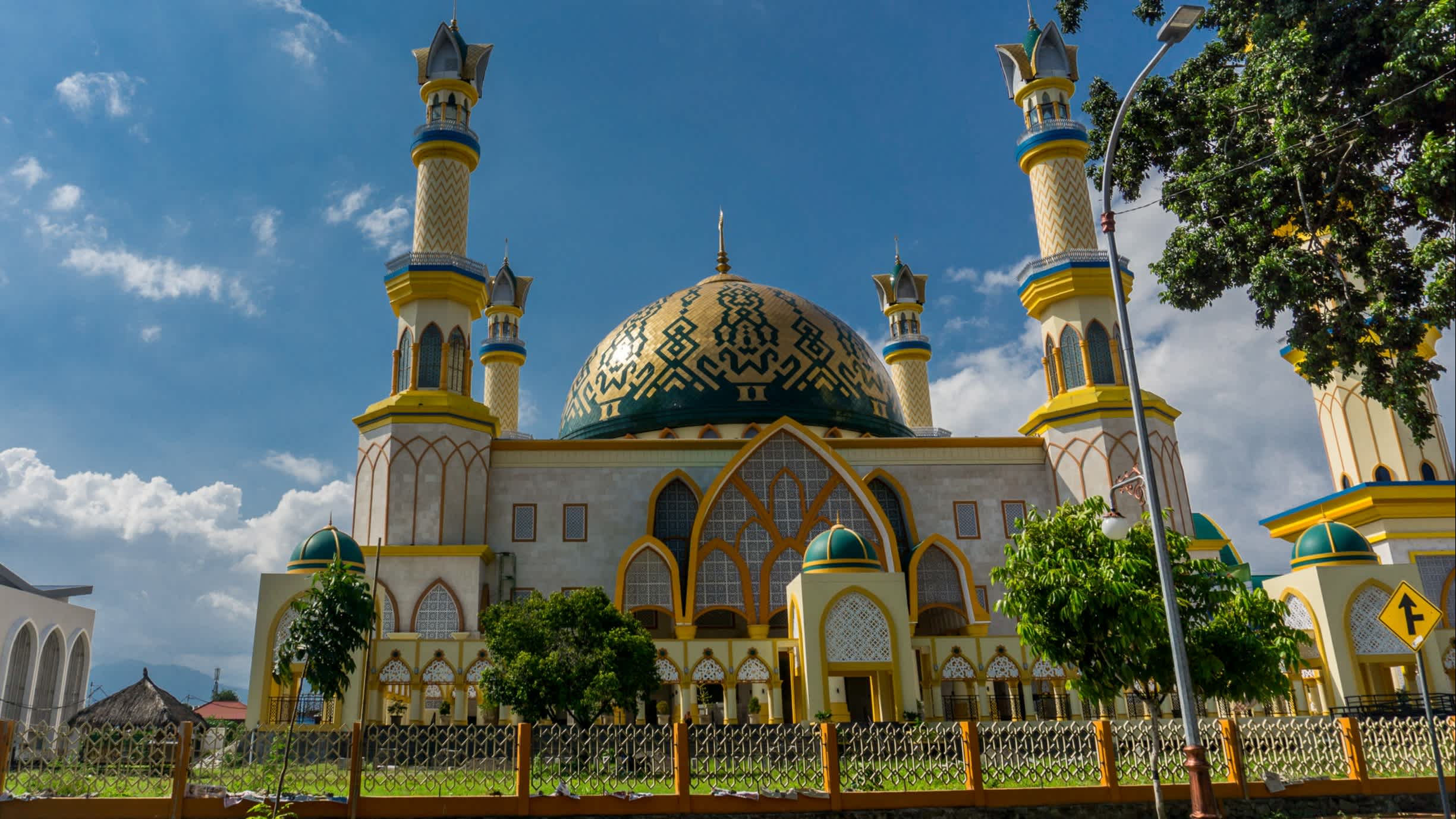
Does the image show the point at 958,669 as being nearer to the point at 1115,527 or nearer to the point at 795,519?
the point at 795,519

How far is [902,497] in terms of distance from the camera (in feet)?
70.7

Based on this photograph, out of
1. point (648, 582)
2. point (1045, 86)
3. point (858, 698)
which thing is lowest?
point (858, 698)

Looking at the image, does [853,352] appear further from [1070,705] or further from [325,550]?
[325,550]

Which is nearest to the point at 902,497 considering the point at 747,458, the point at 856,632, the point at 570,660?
the point at 747,458

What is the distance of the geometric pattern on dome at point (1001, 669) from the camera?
17.8 m

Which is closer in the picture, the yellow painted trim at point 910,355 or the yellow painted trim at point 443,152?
the yellow painted trim at point 443,152

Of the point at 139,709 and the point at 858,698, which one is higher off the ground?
the point at 139,709

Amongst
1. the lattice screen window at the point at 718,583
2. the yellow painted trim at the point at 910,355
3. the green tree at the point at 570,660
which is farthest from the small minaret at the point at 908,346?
the green tree at the point at 570,660

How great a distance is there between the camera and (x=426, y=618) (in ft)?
61.8

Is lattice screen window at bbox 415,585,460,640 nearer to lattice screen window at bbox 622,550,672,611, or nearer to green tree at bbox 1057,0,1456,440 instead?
lattice screen window at bbox 622,550,672,611

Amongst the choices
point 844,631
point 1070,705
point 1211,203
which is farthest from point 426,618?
point 1211,203

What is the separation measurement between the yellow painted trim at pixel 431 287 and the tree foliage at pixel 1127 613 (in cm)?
1349

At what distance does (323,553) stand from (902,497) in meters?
11.3

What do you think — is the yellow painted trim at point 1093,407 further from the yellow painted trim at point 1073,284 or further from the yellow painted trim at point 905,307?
the yellow painted trim at point 905,307
